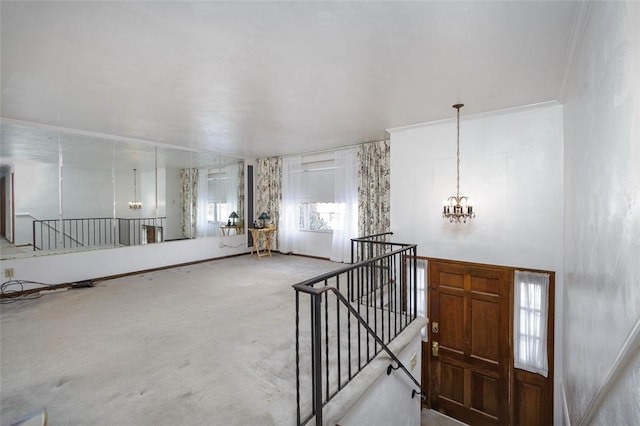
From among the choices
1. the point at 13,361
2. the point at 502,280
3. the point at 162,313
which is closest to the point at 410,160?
the point at 502,280

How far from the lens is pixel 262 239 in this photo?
8.03 m

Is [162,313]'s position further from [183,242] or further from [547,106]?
[547,106]

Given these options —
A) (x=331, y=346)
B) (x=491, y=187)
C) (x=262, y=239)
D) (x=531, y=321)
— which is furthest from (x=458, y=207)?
(x=262, y=239)

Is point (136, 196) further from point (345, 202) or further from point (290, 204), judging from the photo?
point (345, 202)

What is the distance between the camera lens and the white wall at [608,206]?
1.13 m

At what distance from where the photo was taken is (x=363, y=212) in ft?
20.0

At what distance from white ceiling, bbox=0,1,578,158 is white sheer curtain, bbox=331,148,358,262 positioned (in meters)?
2.03

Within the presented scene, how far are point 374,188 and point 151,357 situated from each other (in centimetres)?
465

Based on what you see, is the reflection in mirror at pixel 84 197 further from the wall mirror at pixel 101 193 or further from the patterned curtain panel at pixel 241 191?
the patterned curtain panel at pixel 241 191

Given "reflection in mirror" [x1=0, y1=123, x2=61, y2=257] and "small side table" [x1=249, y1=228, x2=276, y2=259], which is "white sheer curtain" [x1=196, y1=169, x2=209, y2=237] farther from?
"reflection in mirror" [x1=0, y1=123, x2=61, y2=257]

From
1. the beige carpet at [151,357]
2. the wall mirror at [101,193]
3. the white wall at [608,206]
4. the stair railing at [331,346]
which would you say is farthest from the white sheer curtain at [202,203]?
the white wall at [608,206]

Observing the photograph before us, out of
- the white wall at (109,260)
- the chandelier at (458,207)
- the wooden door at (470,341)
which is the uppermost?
the chandelier at (458,207)

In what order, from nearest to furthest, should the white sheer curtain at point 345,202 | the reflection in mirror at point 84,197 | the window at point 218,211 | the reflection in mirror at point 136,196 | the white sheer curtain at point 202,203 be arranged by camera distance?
the reflection in mirror at point 84,197, the reflection in mirror at point 136,196, the white sheer curtain at point 345,202, the white sheer curtain at point 202,203, the window at point 218,211

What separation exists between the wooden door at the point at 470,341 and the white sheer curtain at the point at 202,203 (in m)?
5.25
